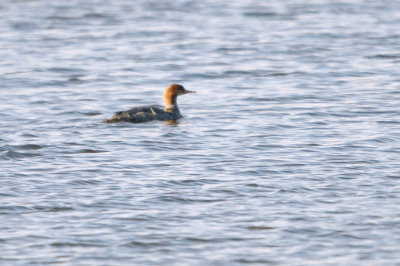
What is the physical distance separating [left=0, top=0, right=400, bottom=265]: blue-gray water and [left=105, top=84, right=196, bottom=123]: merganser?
21 cm

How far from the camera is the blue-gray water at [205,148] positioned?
9.86 meters

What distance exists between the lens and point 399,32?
94.7 ft

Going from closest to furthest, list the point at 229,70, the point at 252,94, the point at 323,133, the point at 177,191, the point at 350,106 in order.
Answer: the point at 177,191 < the point at 323,133 < the point at 350,106 < the point at 252,94 < the point at 229,70

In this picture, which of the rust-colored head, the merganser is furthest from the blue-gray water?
the rust-colored head

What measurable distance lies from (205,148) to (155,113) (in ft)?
9.05

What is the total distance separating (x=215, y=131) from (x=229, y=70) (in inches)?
296

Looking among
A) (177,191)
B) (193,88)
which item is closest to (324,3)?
(193,88)

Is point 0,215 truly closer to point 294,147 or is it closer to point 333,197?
point 333,197

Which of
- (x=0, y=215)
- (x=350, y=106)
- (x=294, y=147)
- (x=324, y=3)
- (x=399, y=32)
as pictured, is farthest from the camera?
(x=324, y=3)

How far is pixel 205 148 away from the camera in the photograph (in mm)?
14492

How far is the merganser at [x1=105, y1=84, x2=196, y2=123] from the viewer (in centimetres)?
1647

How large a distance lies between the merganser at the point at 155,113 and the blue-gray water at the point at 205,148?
8.1 inches

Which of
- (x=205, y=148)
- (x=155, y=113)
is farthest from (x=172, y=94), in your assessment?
(x=205, y=148)

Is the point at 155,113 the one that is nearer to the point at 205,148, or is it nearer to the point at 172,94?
the point at 172,94
